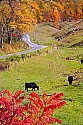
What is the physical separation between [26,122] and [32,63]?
3464cm

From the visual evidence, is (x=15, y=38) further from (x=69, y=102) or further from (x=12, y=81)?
(x=69, y=102)

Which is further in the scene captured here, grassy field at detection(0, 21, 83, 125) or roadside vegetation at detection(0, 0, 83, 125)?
roadside vegetation at detection(0, 0, 83, 125)

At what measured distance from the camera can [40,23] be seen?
468 ft

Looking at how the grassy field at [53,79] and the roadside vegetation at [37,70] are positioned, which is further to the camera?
the roadside vegetation at [37,70]

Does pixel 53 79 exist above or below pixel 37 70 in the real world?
above

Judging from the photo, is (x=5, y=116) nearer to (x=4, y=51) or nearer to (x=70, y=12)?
(x=4, y=51)

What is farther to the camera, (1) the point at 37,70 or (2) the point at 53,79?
(1) the point at 37,70

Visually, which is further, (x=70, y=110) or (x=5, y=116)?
(x=70, y=110)

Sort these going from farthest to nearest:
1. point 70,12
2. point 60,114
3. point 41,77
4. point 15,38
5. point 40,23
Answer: point 70,12, point 40,23, point 15,38, point 41,77, point 60,114

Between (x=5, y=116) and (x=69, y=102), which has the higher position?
(x=5, y=116)

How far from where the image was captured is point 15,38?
66.9 meters

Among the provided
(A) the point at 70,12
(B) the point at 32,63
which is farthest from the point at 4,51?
(A) the point at 70,12

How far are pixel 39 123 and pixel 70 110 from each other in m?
10.7

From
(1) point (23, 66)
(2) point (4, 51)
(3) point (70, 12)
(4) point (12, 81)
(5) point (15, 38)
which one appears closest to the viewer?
(4) point (12, 81)
